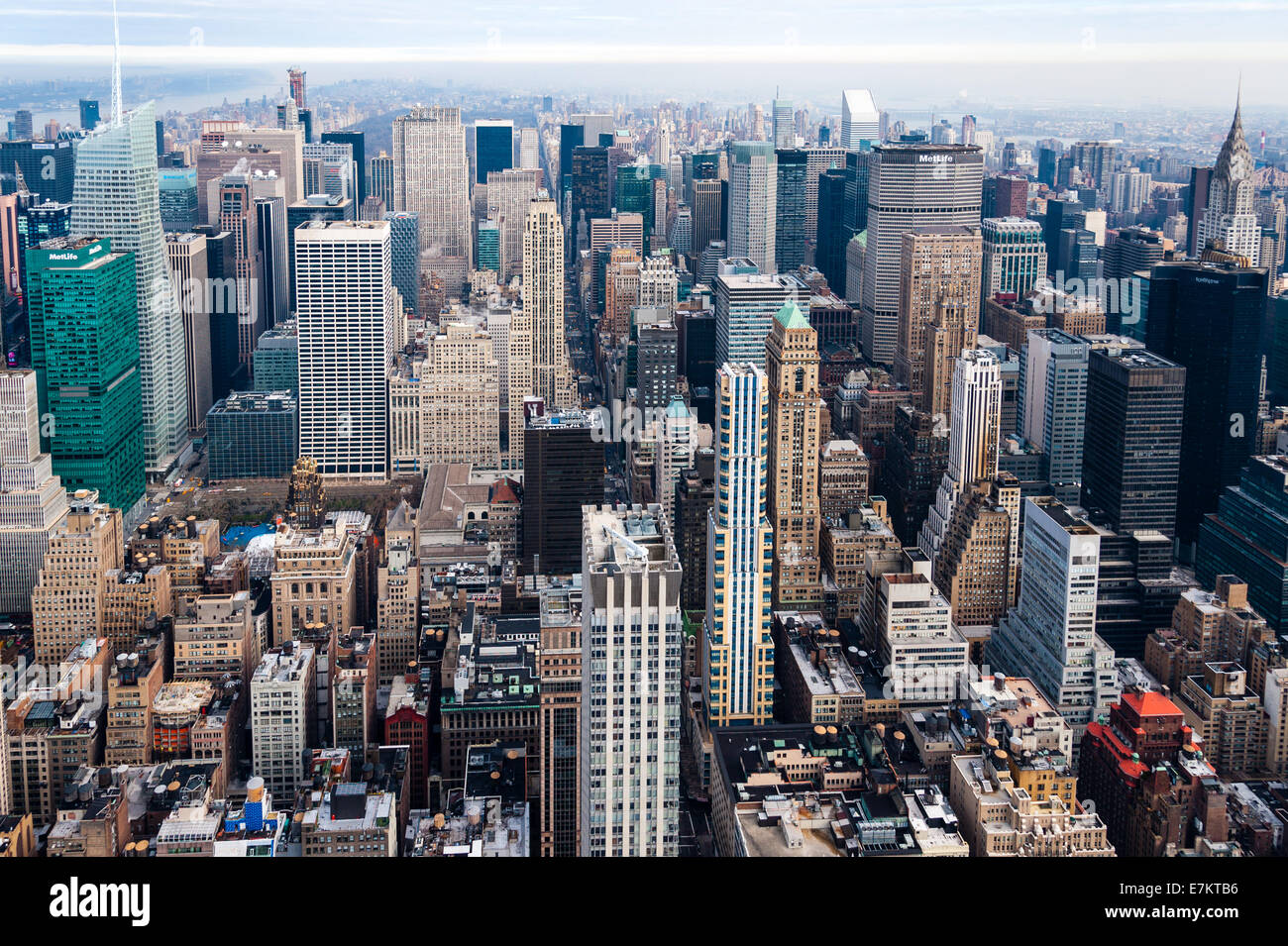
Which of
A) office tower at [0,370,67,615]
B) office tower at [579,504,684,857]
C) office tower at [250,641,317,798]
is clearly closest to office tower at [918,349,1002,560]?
office tower at [250,641,317,798]

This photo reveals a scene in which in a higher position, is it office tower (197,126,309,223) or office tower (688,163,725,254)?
office tower (197,126,309,223)

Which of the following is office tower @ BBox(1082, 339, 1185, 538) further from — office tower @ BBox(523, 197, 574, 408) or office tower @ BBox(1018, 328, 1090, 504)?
office tower @ BBox(523, 197, 574, 408)

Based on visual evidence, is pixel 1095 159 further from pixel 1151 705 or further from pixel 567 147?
pixel 567 147

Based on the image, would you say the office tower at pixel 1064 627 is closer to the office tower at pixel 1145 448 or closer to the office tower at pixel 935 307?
the office tower at pixel 1145 448

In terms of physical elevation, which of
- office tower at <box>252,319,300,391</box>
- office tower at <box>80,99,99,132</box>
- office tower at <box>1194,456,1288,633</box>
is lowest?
office tower at <box>1194,456,1288,633</box>

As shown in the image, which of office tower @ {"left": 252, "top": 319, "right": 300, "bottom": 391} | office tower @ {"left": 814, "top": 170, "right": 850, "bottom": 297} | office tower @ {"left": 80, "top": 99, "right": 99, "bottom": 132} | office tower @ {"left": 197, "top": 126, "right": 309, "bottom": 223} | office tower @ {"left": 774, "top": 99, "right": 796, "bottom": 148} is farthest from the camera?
office tower @ {"left": 814, "top": 170, "right": 850, "bottom": 297}

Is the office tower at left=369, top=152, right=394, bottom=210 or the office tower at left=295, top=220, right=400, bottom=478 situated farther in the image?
the office tower at left=369, top=152, right=394, bottom=210
